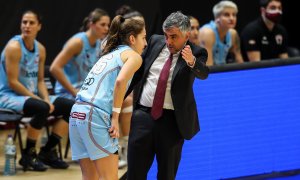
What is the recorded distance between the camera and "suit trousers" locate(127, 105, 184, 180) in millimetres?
5391

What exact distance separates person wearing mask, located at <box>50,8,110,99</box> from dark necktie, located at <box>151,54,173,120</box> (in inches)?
106

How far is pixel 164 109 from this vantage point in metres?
5.40

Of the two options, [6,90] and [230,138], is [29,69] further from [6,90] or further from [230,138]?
[230,138]

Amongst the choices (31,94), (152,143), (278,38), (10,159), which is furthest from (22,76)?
(278,38)

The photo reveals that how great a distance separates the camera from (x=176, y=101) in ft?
17.4

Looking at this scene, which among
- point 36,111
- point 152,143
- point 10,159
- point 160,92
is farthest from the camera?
point 36,111

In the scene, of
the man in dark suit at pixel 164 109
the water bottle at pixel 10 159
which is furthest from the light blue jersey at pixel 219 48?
the man in dark suit at pixel 164 109

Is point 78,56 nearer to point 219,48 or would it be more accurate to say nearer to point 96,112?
point 219,48


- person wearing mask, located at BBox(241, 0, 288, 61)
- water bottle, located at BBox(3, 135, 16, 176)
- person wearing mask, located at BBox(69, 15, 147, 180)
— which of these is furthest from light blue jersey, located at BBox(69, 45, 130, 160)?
person wearing mask, located at BBox(241, 0, 288, 61)

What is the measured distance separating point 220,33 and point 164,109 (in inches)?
139

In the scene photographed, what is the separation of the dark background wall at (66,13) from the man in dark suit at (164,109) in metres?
4.20

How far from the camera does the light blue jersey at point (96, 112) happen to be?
4.93m

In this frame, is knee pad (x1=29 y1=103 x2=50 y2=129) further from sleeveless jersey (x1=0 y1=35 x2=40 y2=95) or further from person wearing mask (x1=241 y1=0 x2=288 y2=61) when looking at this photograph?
person wearing mask (x1=241 y1=0 x2=288 y2=61)

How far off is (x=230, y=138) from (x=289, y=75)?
86 cm
